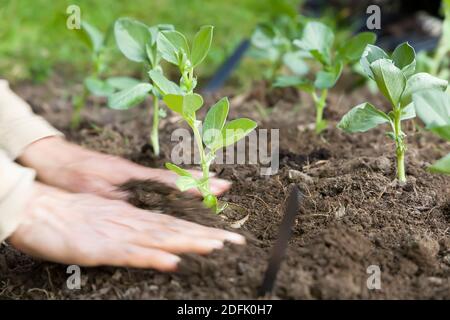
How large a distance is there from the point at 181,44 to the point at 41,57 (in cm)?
176

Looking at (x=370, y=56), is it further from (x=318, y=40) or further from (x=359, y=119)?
(x=318, y=40)

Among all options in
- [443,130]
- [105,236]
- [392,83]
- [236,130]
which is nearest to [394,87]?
[392,83]

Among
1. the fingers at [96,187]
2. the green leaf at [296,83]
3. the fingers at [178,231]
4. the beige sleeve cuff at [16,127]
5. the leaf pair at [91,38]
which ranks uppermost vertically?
the leaf pair at [91,38]

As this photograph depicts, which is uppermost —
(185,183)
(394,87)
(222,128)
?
(394,87)

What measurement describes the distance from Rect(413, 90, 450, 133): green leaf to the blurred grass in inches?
51.6

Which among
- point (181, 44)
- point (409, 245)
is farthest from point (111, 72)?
point (409, 245)

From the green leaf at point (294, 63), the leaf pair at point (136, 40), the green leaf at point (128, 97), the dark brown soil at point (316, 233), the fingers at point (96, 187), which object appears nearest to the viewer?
the dark brown soil at point (316, 233)

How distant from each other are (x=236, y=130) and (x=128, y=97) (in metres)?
0.41

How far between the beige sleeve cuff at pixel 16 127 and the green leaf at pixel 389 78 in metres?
0.81

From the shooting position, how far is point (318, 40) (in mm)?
2016

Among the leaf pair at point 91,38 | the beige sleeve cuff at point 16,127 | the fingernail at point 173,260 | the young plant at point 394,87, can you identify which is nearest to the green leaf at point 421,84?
the young plant at point 394,87

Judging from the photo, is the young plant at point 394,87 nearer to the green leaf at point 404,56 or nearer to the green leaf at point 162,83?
the green leaf at point 404,56

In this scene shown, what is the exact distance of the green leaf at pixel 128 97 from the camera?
177 cm
